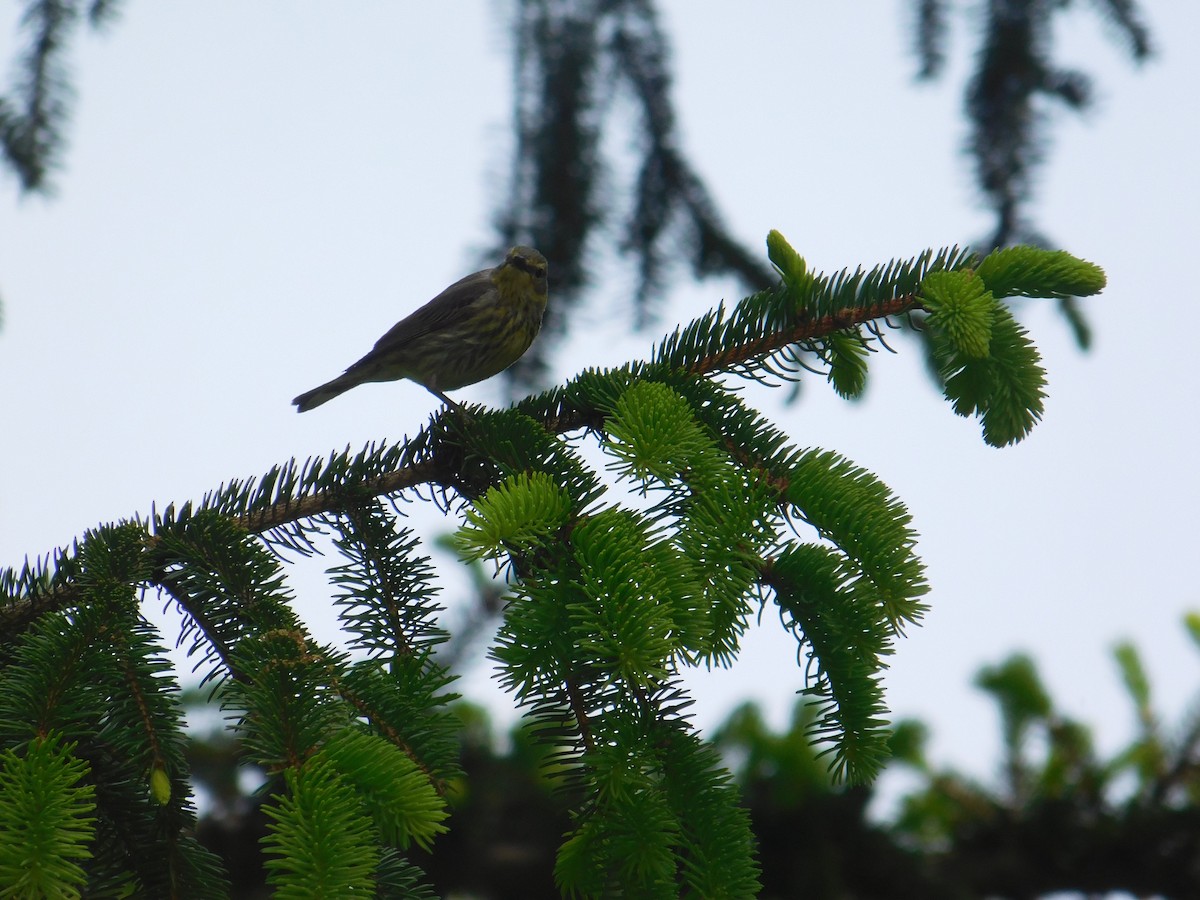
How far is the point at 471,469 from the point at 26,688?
105cm

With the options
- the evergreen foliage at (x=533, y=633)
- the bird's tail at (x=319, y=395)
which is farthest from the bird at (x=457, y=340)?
the evergreen foliage at (x=533, y=633)

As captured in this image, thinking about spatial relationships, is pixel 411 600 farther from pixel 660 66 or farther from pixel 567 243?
pixel 660 66

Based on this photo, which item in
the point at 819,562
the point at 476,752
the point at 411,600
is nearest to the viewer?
the point at 819,562

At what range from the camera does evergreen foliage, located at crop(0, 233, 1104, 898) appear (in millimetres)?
1596

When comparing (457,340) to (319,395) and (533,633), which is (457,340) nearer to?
(319,395)

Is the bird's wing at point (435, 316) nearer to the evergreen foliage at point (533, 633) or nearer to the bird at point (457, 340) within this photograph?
A: the bird at point (457, 340)

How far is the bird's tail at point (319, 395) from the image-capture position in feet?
19.3

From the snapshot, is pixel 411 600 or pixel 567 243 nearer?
pixel 411 600

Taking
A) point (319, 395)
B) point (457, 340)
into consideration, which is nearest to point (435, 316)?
point (457, 340)

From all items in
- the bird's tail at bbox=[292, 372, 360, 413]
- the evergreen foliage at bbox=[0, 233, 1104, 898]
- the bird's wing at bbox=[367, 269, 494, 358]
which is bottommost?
the evergreen foliage at bbox=[0, 233, 1104, 898]

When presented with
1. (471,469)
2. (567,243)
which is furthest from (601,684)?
(567,243)

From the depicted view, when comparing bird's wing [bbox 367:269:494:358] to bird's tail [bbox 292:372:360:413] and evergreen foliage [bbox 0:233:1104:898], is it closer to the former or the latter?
bird's tail [bbox 292:372:360:413]

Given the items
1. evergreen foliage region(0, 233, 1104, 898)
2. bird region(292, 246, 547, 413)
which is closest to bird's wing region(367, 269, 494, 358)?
bird region(292, 246, 547, 413)

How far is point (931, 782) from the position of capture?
5.07 metres
